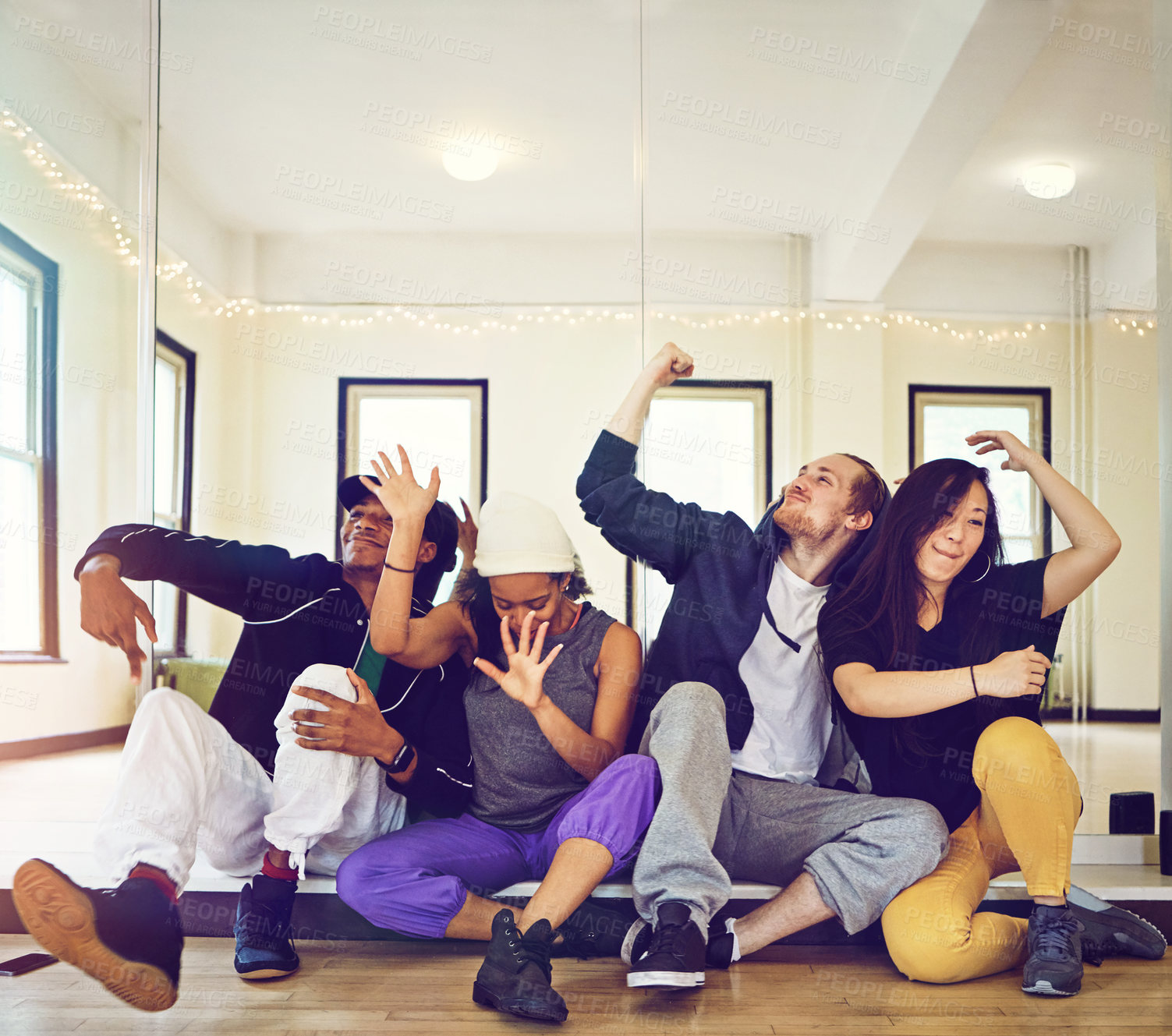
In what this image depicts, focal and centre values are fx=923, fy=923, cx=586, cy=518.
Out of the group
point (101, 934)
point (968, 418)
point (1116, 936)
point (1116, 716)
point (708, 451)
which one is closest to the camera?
point (101, 934)

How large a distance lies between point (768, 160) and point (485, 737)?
2.01 meters

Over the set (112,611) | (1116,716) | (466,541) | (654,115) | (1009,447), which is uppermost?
(654,115)

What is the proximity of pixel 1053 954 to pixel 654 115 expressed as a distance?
8.12ft

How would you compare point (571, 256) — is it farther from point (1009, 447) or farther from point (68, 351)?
point (68, 351)

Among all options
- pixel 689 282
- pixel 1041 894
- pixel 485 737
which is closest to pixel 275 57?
pixel 689 282

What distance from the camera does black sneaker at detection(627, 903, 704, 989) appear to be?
156 cm

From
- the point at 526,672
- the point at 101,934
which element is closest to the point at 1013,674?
the point at 526,672

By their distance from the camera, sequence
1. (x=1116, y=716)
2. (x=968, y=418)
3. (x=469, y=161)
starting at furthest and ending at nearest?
(x=469, y=161), (x=968, y=418), (x=1116, y=716)

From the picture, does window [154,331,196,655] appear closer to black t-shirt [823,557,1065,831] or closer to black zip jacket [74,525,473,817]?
black zip jacket [74,525,473,817]

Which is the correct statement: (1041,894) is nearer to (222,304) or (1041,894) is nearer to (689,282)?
(689,282)

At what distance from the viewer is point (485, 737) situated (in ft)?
6.58

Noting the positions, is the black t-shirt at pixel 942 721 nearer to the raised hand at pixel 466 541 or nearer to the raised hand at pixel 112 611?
the raised hand at pixel 466 541

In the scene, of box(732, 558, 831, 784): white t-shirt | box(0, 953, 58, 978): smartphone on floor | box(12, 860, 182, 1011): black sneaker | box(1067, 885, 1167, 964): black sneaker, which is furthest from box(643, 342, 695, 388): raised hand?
box(0, 953, 58, 978): smartphone on floor

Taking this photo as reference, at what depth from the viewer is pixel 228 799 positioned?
183cm
